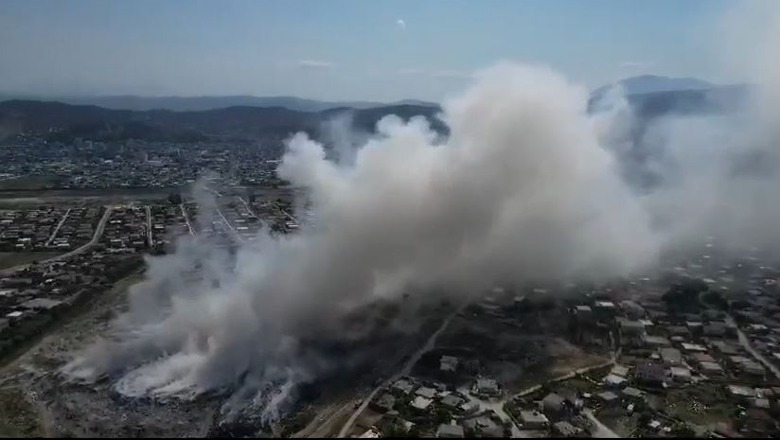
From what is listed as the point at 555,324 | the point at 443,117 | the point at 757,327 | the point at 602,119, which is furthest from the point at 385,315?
the point at 602,119

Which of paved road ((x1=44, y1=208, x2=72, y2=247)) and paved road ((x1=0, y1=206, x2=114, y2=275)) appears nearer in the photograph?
paved road ((x1=0, y1=206, x2=114, y2=275))

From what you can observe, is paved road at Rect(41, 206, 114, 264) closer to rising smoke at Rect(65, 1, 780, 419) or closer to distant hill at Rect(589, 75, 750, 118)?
rising smoke at Rect(65, 1, 780, 419)

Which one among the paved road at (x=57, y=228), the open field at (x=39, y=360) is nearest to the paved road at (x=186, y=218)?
the paved road at (x=57, y=228)

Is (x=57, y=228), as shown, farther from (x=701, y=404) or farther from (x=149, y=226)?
(x=701, y=404)

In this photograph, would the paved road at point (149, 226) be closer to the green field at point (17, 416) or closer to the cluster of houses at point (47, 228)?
the cluster of houses at point (47, 228)

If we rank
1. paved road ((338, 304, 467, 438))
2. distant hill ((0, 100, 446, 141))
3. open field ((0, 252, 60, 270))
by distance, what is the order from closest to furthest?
paved road ((338, 304, 467, 438)), open field ((0, 252, 60, 270)), distant hill ((0, 100, 446, 141))

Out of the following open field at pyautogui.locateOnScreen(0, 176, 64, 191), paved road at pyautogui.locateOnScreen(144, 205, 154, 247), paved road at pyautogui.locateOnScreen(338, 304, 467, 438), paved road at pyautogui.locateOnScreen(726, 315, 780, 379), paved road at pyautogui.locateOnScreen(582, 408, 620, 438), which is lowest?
open field at pyautogui.locateOnScreen(0, 176, 64, 191)

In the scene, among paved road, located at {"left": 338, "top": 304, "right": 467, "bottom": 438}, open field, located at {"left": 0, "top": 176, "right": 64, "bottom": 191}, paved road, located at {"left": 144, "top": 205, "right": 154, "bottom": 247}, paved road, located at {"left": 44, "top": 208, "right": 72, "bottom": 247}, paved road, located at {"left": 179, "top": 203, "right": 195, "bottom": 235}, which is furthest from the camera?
open field, located at {"left": 0, "top": 176, "right": 64, "bottom": 191}

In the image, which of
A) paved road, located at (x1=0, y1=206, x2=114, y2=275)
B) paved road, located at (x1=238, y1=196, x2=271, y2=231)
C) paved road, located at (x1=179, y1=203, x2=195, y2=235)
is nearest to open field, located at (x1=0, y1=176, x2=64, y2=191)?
paved road, located at (x1=0, y1=206, x2=114, y2=275)
